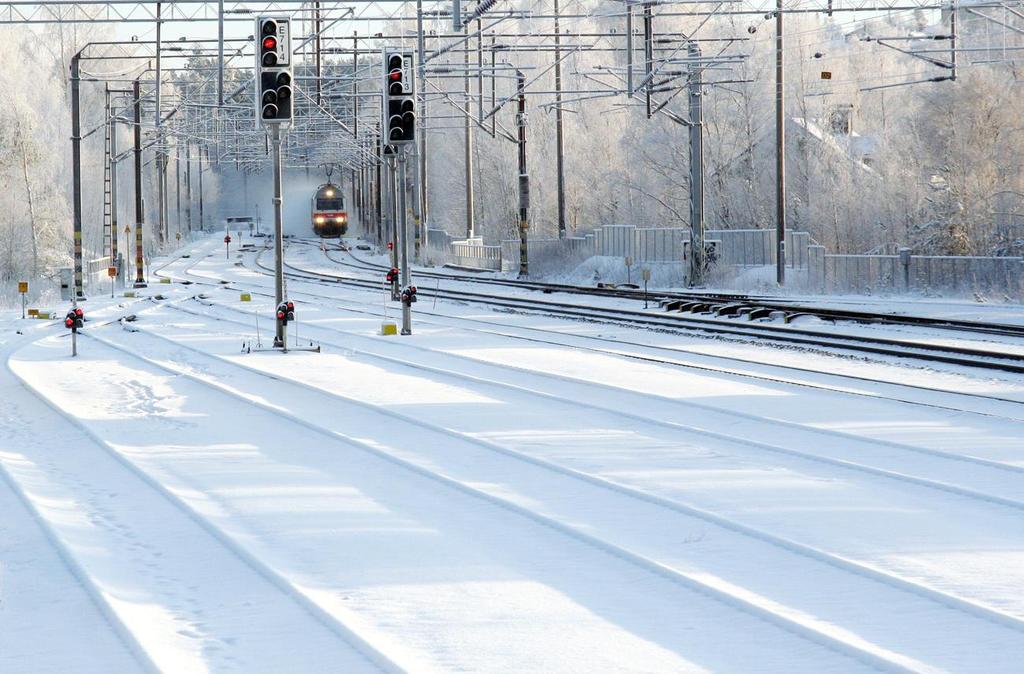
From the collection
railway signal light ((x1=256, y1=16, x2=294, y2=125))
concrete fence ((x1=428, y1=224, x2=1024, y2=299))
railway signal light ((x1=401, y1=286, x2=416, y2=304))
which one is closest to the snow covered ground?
railway signal light ((x1=256, y1=16, x2=294, y2=125))

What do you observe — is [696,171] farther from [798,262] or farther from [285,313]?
[285,313]

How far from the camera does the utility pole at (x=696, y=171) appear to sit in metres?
37.1

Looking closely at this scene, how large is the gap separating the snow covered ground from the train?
72.6m

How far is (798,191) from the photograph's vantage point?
188 ft

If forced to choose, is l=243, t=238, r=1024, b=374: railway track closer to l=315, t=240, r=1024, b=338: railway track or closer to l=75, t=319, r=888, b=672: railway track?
l=315, t=240, r=1024, b=338: railway track

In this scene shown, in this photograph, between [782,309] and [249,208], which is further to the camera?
[249,208]

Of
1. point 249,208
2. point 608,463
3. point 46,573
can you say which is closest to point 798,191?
point 608,463

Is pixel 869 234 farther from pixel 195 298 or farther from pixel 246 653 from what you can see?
pixel 246 653

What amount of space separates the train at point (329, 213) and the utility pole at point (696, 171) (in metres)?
52.6

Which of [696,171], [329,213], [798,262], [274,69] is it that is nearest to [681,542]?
[274,69]

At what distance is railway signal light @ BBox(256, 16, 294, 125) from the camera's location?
20875mm

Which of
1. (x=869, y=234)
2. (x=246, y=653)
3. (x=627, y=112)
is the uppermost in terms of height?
(x=627, y=112)

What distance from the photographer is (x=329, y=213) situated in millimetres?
91312

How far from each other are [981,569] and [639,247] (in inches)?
1575
